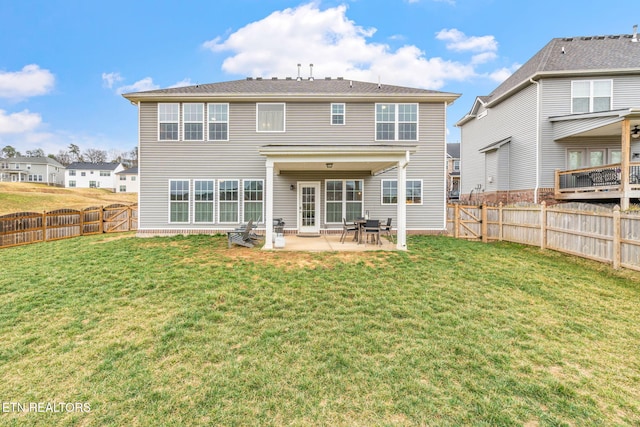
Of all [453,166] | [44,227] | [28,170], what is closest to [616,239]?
A: [44,227]

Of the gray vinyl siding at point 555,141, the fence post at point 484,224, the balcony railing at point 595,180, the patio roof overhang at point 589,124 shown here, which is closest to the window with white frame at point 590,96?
the gray vinyl siding at point 555,141

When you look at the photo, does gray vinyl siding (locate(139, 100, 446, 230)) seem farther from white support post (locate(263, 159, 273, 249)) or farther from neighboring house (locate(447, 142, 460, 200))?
neighboring house (locate(447, 142, 460, 200))

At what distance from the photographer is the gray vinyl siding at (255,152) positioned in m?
11.9

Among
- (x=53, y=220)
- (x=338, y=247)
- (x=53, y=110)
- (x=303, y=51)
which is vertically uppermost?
(x=53, y=110)

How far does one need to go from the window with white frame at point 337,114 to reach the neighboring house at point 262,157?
0.02 meters

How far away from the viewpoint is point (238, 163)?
11.9 m

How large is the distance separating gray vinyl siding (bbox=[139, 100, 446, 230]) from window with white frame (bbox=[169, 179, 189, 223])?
0.70ft

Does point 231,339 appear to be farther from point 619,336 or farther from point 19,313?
point 619,336

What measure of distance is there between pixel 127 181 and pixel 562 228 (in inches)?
2324

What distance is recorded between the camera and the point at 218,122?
39.0ft

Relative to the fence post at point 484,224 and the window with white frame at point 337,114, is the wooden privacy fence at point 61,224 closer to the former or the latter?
the window with white frame at point 337,114

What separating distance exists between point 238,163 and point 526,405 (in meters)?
11.6

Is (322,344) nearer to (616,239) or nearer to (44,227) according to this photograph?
(616,239)

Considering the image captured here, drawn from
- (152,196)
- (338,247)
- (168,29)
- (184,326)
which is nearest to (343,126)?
(338,247)
